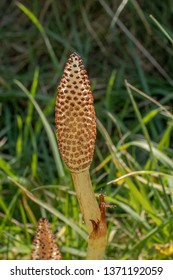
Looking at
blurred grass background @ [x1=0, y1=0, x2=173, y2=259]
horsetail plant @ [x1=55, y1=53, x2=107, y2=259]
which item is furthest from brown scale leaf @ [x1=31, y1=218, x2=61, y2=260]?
blurred grass background @ [x1=0, y1=0, x2=173, y2=259]

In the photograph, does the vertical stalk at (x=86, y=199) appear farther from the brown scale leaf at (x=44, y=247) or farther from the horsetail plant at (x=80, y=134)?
the brown scale leaf at (x=44, y=247)

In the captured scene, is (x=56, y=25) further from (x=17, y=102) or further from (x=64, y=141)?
(x=64, y=141)

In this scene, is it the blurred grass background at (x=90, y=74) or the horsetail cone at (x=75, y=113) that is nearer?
the horsetail cone at (x=75, y=113)

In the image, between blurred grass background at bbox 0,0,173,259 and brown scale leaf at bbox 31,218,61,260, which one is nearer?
brown scale leaf at bbox 31,218,61,260

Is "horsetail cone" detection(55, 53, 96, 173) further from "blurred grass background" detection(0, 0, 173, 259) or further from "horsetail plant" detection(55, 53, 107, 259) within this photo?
"blurred grass background" detection(0, 0, 173, 259)

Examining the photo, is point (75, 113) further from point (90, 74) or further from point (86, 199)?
point (90, 74)

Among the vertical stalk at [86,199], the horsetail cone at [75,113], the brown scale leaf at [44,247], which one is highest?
the horsetail cone at [75,113]

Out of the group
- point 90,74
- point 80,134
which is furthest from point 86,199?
point 90,74

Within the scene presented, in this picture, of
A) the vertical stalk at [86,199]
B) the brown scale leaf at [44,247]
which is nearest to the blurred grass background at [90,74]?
the brown scale leaf at [44,247]
